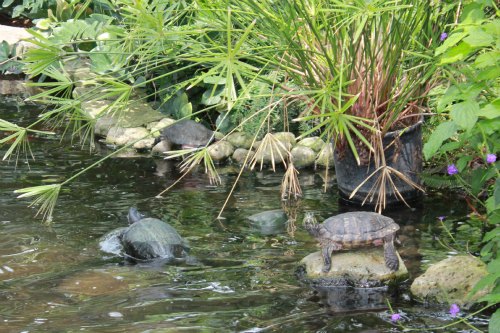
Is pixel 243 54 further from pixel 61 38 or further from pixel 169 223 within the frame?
A: pixel 61 38

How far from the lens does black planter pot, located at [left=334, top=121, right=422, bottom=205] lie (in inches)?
219

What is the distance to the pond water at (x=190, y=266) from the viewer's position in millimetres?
4039

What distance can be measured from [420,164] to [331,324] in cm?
208

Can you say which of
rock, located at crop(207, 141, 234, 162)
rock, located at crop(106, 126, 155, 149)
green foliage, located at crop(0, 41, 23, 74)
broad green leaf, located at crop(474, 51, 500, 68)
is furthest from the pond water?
green foliage, located at crop(0, 41, 23, 74)

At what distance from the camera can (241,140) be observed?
7.49m

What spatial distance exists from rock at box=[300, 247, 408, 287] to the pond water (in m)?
0.07

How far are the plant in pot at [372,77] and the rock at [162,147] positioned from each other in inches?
92.2

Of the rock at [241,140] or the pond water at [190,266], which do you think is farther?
the rock at [241,140]

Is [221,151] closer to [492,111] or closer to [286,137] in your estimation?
[286,137]

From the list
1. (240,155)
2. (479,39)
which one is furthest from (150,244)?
(479,39)

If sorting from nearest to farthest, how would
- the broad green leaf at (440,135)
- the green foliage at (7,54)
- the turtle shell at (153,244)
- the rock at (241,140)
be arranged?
1. the broad green leaf at (440,135)
2. the turtle shell at (153,244)
3. the rock at (241,140)
4. the green foliage at (7,54)

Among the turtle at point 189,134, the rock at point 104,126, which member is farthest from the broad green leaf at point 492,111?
the rock at point 104,126

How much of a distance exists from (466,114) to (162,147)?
16.4ft

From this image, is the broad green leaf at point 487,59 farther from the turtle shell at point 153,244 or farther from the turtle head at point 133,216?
the turtle head at point 133,216
